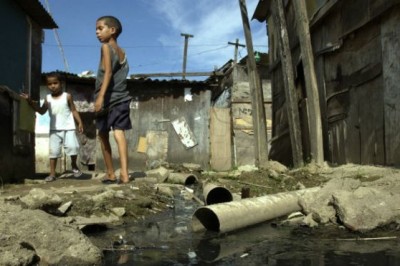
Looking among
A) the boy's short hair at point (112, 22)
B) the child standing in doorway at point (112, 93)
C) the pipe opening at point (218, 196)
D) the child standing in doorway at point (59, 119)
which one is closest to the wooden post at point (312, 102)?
the pipe opening at point (218, 196)

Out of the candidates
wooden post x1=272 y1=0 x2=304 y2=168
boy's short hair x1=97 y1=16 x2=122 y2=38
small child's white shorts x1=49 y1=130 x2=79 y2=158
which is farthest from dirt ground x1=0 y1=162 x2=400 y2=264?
boy's short hair x1=97 y1=16 x2=122 y2=38

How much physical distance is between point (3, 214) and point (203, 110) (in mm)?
12325

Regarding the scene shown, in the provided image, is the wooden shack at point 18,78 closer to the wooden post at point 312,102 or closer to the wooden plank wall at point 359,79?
the wooden post at point 312,102

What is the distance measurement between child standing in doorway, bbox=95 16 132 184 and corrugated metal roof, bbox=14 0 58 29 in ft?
8.17

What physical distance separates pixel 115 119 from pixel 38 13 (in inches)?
139

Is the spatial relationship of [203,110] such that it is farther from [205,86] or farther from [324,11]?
[324,11]

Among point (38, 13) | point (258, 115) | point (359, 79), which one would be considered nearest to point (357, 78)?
point (359, 79)

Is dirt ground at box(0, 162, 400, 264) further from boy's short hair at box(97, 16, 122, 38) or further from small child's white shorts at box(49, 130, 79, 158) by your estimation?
boy's short hair at box(97, 16, 122, 38)

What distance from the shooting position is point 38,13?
24.5 ft

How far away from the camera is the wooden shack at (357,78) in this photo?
Result: 525 cm

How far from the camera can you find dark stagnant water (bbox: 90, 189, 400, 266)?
229cm

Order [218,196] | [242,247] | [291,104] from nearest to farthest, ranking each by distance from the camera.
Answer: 1. [242,247]
2. [218,196]
3. [291,104]

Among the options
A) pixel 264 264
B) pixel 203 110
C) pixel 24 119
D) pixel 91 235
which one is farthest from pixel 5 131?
pixel 203 110

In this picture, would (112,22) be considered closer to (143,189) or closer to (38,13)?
(143,189)
